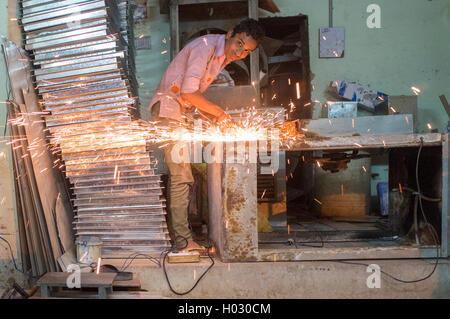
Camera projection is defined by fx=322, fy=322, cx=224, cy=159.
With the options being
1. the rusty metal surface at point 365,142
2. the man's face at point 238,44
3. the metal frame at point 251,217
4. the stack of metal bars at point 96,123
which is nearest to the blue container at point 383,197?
the metal frame at point 251,217

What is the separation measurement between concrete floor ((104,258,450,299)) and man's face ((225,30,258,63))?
1609 millimetres

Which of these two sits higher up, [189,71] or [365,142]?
[189,71]

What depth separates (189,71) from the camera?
2.48m

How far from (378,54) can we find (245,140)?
3128 millimetres

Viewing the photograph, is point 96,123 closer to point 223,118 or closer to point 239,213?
point 223,118

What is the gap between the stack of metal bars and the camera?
2.39m

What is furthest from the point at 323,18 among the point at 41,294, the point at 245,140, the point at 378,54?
the point at 41,294

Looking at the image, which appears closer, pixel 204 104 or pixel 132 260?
pixel 132 260

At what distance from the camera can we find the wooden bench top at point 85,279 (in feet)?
6.16

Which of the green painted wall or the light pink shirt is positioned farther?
the green painted wall

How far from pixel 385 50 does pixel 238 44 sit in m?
2.67

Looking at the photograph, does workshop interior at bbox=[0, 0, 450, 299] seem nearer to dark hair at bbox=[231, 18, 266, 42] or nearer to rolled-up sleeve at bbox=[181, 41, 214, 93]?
rolled-up sleeve at bbox=[181, 41, 214, 93]

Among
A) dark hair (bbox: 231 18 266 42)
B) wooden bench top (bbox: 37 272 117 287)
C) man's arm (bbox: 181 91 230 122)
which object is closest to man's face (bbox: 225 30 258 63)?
dark hair (bbox: 231 18 266 42)

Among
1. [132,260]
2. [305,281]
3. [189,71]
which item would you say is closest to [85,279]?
[132,260]
